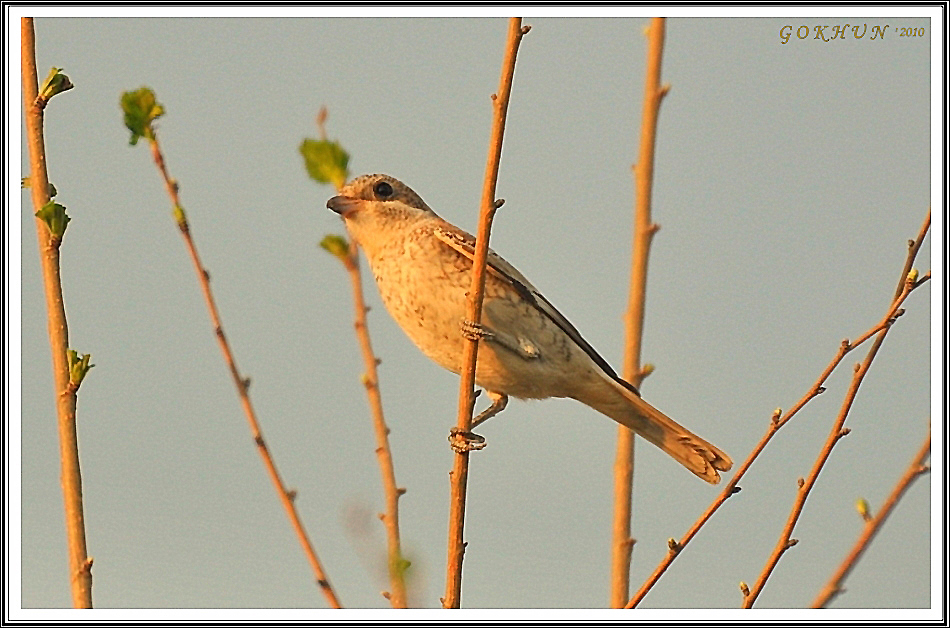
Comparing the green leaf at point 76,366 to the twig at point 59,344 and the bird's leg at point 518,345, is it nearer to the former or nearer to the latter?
the twig at point 59,344

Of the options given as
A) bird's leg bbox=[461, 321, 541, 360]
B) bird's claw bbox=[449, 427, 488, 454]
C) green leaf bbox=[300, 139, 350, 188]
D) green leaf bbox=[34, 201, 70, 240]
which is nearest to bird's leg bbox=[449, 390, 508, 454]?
bird's claw bbox=[449, 427, 488, 454]

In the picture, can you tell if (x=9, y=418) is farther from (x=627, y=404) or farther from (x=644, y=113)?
(x=627, y=404)

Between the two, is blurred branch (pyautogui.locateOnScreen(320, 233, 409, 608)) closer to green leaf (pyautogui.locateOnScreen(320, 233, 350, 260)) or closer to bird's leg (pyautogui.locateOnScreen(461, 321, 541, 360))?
green leaf (pyautogui.locateOnScreen(320, 233, 350, 260))

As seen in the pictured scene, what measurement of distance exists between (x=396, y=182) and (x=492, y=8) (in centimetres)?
198

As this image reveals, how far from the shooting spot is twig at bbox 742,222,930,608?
3137 mm

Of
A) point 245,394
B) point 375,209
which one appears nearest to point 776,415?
point 245,394

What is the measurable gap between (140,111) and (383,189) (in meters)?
2.54

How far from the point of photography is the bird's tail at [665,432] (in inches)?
233

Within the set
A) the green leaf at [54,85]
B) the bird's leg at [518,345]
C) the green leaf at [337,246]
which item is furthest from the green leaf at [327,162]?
the bird's leg at [518,345]

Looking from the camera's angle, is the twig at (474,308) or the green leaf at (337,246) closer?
the twig at (474,308)

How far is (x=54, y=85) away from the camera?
9.77 feet

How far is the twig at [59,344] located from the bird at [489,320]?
8.73 ft

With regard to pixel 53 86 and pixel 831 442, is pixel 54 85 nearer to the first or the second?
pixel 53 86

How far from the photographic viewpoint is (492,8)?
14.3 feet
